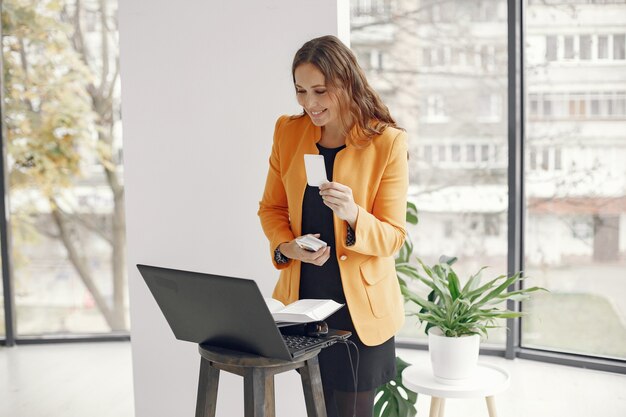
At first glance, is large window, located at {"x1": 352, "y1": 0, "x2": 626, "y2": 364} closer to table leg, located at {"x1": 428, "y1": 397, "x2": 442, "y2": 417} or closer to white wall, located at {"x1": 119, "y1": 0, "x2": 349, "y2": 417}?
white wall, located at {"x1": 119, "y1": 0, "x2": 349, "y2": 417}

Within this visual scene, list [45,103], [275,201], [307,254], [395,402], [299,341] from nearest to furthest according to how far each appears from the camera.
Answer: [299,341]
[307,254]
[275,201]
[395,402]
[45,103]

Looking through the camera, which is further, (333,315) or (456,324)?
(456,324)

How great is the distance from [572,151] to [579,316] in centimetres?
91

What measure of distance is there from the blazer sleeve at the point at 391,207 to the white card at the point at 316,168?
0.16 metres

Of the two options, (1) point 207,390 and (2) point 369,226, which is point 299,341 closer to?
(1) point 207,390

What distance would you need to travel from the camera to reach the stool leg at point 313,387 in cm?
170

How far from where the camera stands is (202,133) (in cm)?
279

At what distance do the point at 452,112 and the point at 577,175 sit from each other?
2.55ft

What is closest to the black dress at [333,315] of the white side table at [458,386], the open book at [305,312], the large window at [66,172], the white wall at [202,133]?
the open book at [305,312]

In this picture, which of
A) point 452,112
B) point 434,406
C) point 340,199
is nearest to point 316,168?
point 340,199

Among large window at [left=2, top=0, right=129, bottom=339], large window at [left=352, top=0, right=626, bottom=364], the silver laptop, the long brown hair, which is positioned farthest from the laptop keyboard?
large window at [left=2, top=0, right=129, bottom=339]

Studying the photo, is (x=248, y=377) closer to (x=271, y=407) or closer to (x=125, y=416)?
(x=271, y=407)

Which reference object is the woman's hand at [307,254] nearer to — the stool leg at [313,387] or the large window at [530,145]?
the stool leg at [313,387]

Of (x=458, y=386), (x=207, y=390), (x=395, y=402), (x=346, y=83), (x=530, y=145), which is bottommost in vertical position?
(x=395, y=402)
